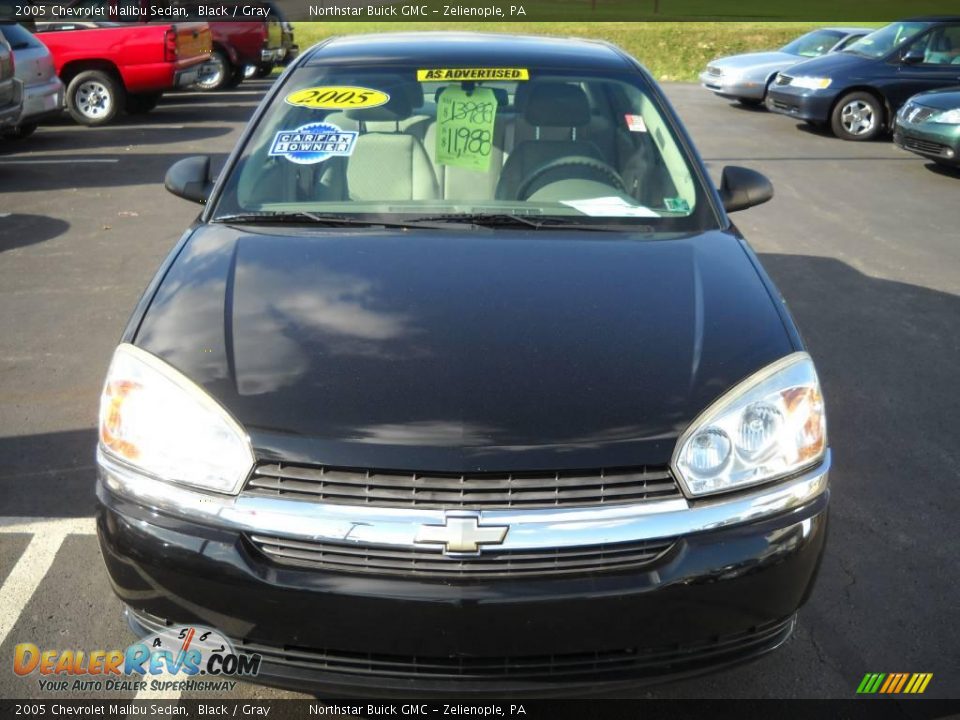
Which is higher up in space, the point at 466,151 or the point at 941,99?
the point at 466,151

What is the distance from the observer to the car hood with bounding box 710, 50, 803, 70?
1858 cm

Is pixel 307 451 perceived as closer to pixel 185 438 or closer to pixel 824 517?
pixel 185 438

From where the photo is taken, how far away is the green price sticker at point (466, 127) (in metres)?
3.99

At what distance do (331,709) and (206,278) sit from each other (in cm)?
130

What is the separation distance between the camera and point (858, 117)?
15.0 m

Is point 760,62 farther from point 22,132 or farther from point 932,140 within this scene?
point 22,132

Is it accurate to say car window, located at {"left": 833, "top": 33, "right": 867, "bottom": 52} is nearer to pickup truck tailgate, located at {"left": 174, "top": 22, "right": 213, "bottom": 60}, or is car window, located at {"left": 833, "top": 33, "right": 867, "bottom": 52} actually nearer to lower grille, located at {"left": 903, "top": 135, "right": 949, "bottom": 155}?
lower grille, located at {"left": 903, "top": 135, "right": 949, "bottom": 155}

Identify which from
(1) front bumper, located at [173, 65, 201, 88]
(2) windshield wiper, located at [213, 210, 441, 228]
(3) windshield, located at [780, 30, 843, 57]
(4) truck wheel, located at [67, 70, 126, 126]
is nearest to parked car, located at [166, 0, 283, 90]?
(1) front bumper, located at [173, 65, 201, 88]

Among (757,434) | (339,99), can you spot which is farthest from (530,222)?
(757,434)

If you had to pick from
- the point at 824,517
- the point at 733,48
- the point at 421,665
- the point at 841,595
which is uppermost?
the point at 824,517

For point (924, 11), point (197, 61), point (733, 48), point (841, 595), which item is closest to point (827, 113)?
point (197, 61)

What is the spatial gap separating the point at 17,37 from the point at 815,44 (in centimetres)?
1376

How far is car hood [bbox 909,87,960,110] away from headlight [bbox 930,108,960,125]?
6cm

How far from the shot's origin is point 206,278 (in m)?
3.14
